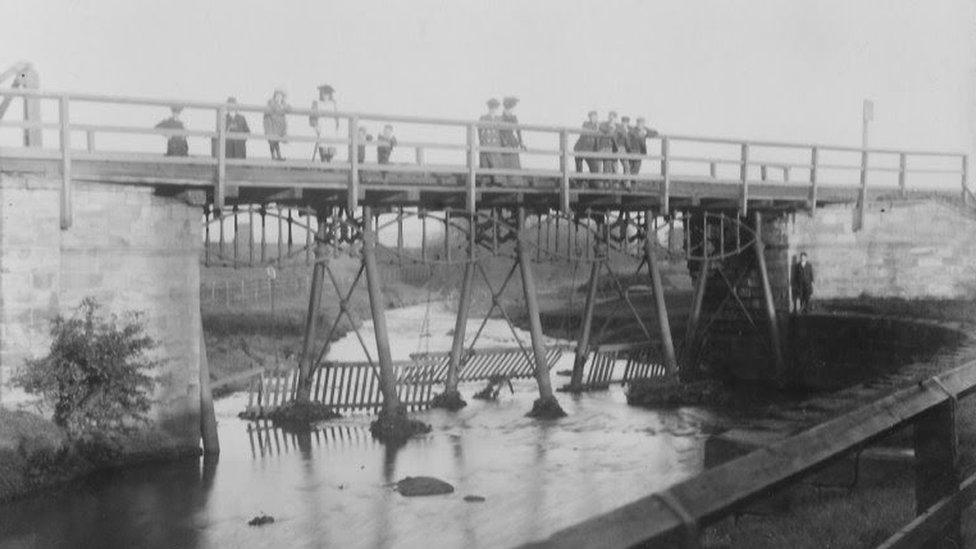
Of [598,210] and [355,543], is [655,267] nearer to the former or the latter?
[598,210]

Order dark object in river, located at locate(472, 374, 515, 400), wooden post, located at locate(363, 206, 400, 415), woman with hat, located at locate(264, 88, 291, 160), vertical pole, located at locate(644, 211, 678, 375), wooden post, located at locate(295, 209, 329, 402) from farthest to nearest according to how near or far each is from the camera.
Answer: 1. dark object in river, located at locate(472, 374, 515, 400)
2. vertical pole, located at locate(644, 211, 678, 375)
3. wooden post, located at locate(295, 209, 329, 402)
4. wooden post, located at locate(363, 206, 400, 415)
5. woman with hat, located at locate(264, 88, 291, 160)

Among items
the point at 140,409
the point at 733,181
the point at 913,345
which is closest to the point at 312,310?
the point at 140,409

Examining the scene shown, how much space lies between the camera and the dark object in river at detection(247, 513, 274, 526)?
9.41 meters

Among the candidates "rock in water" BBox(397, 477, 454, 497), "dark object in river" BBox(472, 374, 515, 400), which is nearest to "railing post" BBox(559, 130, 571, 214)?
"dark object in river" BBox(472, 374, 515, 400)

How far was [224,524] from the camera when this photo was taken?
9.45m

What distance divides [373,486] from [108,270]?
391 cm

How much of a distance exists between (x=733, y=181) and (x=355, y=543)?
10932 mm

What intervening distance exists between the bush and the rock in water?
125 inches

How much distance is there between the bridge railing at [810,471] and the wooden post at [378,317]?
34.0 ft

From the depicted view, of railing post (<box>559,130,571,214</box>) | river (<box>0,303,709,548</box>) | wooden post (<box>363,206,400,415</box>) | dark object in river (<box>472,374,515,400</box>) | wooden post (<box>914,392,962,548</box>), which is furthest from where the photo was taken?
dark object in river (<box>472,374,515,400</box>)

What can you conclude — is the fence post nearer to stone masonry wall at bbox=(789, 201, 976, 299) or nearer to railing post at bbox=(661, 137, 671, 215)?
railing post at bbox=(661, 137, 671, 215)

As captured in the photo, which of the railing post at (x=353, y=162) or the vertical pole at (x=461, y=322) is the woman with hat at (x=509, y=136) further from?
the railing post at (x=353, y=162)

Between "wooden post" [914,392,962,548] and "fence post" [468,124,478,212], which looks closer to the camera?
"wooden post" [914,392,962,548]

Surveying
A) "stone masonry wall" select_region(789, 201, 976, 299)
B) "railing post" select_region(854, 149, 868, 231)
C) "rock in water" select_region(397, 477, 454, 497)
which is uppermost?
"railing post" select_region(854, 149, 868, 231)
